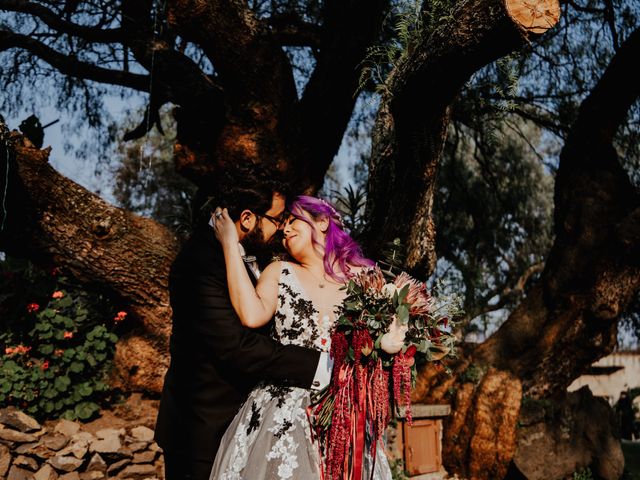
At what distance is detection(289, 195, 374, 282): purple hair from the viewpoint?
2.85m

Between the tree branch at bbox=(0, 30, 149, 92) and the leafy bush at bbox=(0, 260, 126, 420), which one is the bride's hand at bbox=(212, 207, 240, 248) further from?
the tree branch at bbox=(0, 30, 149, 92)

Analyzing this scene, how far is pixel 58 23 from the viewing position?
650 centimetres

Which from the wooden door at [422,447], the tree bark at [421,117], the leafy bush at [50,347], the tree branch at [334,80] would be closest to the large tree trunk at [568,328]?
the wooden door at [422,447]

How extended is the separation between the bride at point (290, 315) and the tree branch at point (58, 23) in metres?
4.92

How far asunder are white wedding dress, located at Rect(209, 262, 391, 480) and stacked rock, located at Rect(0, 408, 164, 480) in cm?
244

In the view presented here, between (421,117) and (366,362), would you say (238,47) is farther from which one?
(366,362)

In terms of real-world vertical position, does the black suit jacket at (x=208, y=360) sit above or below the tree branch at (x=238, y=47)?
below

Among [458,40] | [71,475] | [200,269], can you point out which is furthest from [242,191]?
[71,475]

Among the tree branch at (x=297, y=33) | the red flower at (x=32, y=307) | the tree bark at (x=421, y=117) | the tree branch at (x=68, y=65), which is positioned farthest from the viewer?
the tree branch at (x=297, y=33)

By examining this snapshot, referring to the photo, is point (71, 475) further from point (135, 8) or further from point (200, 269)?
point (135, 8)

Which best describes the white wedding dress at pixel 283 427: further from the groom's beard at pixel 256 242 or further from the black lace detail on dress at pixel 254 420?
the groom's beard at pixel 256 242

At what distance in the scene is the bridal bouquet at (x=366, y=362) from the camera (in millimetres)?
2367

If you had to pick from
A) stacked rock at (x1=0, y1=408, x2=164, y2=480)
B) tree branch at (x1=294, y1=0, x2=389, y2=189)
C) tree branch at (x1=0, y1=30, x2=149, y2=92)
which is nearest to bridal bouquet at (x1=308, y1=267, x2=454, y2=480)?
stacked rock at (x1=0, y1=408, x2=164, y2=480)

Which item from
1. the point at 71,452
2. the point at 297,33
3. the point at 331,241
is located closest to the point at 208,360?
the point at 331,241
